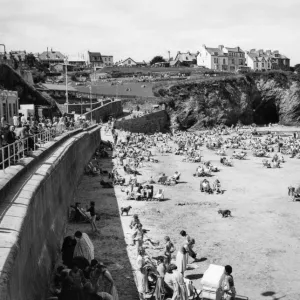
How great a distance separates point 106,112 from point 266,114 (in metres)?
33.1

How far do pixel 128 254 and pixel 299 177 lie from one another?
17.1 metres

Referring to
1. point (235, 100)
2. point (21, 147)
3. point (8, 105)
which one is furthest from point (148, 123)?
point (21, 147)

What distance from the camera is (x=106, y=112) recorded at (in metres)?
53.0

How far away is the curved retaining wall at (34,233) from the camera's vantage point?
596 cm

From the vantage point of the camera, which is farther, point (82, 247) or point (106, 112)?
point (106, 112)

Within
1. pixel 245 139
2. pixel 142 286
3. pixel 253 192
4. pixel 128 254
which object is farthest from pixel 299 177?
pixel 245 139

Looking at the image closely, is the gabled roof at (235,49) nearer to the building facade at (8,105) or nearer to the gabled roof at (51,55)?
the gabled roof at (51,55)

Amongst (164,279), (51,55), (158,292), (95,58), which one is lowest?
(158,292)

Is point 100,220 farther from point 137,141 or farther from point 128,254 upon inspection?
point 137,141

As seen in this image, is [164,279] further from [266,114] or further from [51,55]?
[51,55]

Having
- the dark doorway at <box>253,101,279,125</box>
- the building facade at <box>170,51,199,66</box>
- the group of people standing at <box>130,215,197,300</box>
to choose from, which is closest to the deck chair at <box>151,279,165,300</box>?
the group of people standing at <box>130,215,197,300</box>

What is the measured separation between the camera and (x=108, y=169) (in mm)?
27188

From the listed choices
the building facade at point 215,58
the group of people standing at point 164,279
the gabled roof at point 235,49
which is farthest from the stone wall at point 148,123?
the gabled roof at point 235,49

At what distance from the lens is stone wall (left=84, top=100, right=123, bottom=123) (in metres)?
47.0
